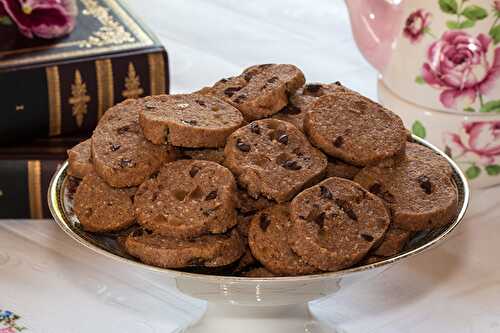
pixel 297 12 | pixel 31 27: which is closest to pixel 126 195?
pixel 31 27

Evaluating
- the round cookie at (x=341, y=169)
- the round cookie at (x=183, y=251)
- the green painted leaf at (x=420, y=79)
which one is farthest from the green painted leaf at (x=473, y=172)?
the round cookie at (x=183, y=251)

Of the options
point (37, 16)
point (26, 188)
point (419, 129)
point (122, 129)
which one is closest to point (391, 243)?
point (122, 129)

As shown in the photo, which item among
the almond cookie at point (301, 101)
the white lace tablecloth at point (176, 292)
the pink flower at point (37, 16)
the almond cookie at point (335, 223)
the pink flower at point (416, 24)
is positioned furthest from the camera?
the pink flower at point (37, 16)

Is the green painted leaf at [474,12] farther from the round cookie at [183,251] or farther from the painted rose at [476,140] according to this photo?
the round cookie at [183,251]

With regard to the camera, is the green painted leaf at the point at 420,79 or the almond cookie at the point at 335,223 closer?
the almond cookie at the point at 335,223

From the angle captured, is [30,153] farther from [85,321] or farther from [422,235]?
[422,235]

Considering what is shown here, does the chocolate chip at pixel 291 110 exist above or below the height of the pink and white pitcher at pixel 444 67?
above

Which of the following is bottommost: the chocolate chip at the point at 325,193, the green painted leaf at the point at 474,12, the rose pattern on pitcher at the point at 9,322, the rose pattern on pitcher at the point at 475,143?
the rose pattern on pitcher at the point at 9,322
